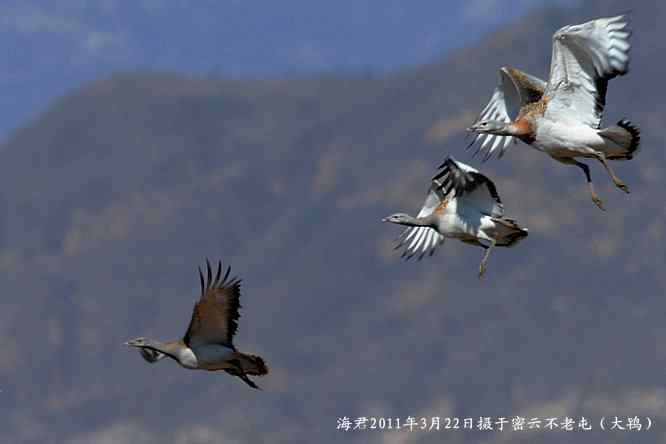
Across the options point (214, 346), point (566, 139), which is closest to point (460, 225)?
point (566, 139)

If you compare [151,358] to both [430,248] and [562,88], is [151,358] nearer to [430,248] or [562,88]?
[430,248]

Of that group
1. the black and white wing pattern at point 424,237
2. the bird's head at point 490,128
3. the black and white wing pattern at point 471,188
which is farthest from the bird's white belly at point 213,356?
A: the bird's head at point 490,128

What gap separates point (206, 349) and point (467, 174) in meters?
5.61

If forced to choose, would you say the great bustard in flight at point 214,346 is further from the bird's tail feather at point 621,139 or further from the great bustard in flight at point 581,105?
the bird's tail feather at point 621,139

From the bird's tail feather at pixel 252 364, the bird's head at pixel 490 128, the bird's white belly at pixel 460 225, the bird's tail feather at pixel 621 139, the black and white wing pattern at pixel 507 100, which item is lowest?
the bird's tail feather at pixel 252 364

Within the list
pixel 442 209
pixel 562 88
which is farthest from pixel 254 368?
pixel 562 88

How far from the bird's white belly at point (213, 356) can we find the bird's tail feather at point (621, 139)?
7.72 meters

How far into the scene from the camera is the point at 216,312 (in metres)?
36.1

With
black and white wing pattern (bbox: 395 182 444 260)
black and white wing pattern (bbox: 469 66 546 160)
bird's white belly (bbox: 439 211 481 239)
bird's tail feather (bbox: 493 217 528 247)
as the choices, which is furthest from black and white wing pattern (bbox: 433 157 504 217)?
black and white wing pattern (bbox: 469 66 546 160)

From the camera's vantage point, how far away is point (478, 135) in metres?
41.2

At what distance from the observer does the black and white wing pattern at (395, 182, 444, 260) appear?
132ft

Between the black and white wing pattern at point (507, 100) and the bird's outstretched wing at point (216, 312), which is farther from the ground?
the black and white wing pattern at point (507, 100)

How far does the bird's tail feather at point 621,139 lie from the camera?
36.4 metres

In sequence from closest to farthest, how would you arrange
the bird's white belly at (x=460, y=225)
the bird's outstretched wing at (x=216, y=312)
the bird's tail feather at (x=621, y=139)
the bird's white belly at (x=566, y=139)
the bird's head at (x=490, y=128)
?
1. the bird's outstretched wing at (x=216, y=312)
2. the bird's tail feather at (x=621, y=139)
3. the bird's white belly at (x=566, y=139)
4. the bird's white belly at (x=460, y=225)
5. the bird's head at (x=490, y=128)
